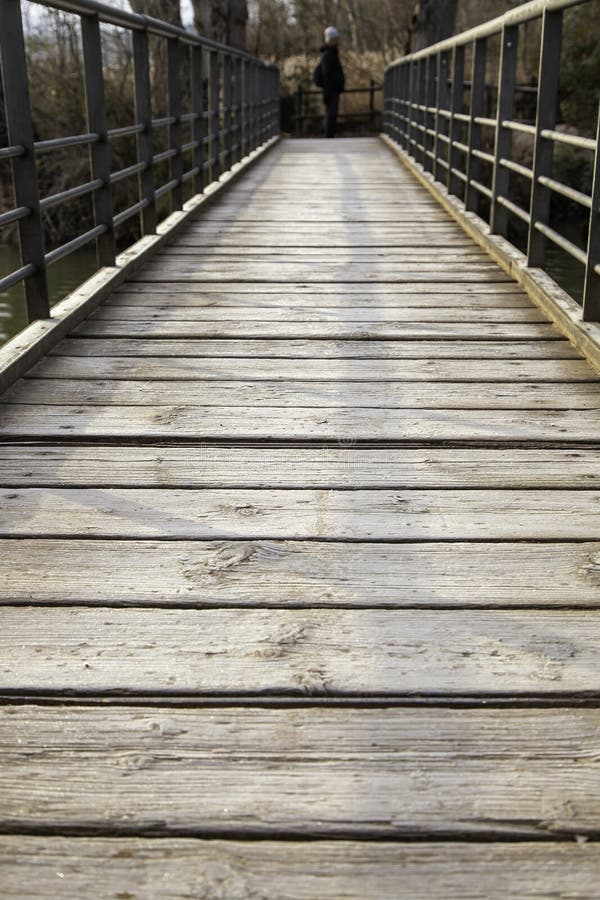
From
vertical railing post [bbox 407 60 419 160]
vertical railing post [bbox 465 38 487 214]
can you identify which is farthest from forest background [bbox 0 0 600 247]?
vertical railing post [bbox 465 38 487 214]

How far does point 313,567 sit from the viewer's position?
1799mm

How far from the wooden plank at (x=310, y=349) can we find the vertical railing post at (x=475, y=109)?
235 cm

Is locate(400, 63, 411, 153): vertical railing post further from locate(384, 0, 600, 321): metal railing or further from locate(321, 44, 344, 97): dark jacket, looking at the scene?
locate(321, 44, 344, 97): dark jacket

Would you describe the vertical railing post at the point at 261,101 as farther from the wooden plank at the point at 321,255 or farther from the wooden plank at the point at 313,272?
the wooden plank at the point at 313,272

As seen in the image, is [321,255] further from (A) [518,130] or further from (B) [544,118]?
(B) [544,118]

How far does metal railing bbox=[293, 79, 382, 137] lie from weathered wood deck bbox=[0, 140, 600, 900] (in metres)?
17.7

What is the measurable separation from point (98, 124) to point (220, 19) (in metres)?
11.6

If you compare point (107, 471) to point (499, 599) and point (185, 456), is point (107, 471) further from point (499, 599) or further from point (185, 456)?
point (499, 599)

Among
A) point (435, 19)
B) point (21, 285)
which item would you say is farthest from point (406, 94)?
point (435, 19)

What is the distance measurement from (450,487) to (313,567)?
482 millimetres

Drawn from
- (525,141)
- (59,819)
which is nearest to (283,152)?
(525,141)

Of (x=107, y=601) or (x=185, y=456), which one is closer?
(x=107, y=601)

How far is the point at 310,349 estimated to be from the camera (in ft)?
10.7

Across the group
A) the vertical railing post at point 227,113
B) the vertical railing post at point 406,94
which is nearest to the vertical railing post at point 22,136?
the vertical railing post at point 227,113
